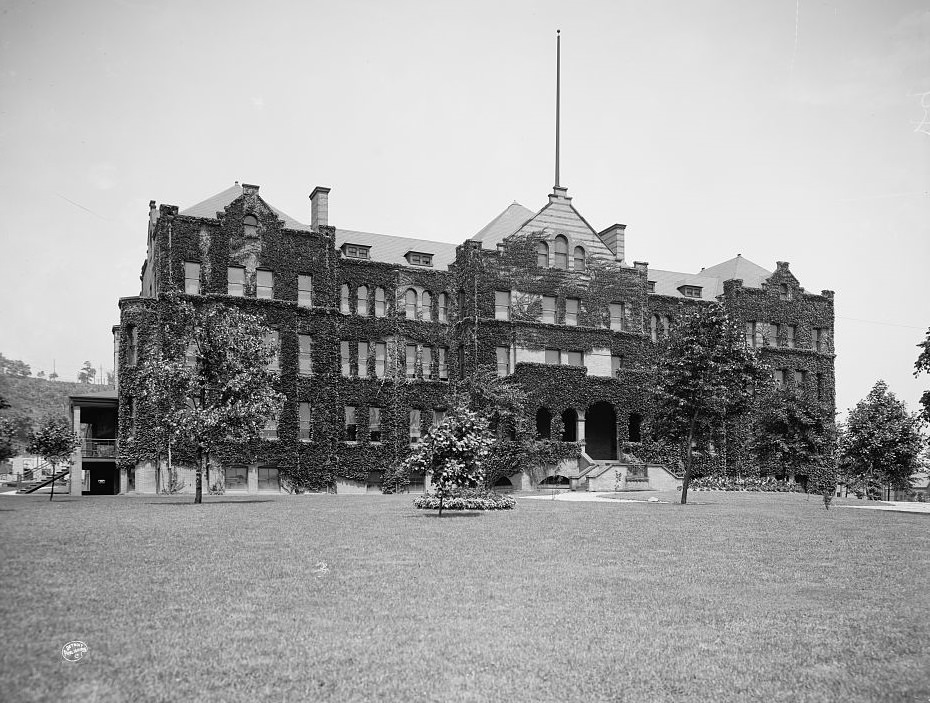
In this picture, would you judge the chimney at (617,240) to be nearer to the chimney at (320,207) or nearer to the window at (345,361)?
the chimney at (320,207)

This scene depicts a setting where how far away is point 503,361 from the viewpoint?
176 ft

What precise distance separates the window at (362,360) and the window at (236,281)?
7.97 meters

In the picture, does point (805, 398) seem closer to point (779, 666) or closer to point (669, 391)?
point (669, 391)

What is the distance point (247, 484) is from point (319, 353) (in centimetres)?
871

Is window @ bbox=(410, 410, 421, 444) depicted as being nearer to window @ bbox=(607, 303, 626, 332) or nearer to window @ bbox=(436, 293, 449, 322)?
window @ bbox=(436, 293, 449, 322)

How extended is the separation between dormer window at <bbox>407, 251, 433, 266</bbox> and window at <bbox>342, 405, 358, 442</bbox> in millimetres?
10274

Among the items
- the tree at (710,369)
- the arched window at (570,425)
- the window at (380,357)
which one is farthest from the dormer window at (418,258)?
the tree at (710,369)

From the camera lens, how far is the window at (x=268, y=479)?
4847cm

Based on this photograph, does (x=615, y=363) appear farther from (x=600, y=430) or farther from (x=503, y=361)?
(x=503, y=361)

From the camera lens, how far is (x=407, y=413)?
52.6 metres

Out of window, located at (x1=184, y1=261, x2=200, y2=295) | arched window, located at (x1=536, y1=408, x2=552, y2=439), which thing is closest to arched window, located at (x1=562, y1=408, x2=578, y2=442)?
arched window, located at (x1=536, y1=408, x2=552, y2=439)

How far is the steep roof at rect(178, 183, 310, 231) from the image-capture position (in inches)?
1929

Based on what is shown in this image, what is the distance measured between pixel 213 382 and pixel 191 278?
14.1m

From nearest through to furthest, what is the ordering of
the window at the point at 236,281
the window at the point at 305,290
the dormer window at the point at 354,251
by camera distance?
1. the window at the point at 236,281
2. the window at the point at 305,290
3. the dormer window at the point at 354,251
